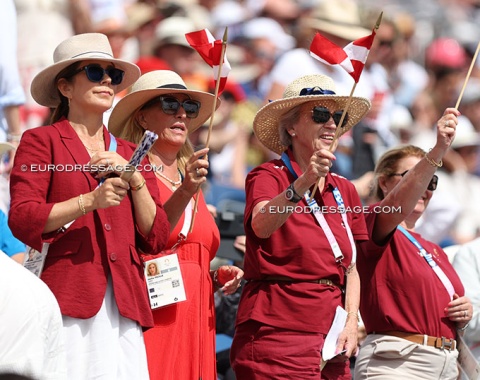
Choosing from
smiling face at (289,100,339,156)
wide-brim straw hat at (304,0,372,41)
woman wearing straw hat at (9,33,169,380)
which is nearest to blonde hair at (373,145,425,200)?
smiling face at (289,100,339,156)

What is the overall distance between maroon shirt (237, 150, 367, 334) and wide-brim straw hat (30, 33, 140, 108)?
1.01 m

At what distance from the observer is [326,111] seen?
5.86m

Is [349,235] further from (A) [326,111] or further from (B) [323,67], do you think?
A: (B) [323,67]

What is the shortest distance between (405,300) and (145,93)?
1771 millimetres

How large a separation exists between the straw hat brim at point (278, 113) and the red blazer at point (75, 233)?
42.9 inches

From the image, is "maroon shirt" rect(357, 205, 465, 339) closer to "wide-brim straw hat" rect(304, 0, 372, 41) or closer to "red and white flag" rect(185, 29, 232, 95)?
"red and white flag" rect(185, 29, 232, 95)

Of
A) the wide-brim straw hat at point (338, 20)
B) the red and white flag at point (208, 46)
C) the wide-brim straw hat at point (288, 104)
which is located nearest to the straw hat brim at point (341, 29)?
the wide-brim straw hat at point (338, 20)

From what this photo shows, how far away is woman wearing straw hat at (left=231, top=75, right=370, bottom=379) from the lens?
5445mm

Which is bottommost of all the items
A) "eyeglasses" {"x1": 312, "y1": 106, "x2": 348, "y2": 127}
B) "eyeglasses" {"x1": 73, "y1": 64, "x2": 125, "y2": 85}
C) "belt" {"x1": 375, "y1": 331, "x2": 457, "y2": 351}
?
"belt" {"x1": 375, "y1": 331, "x2": 457, "y2": 351}

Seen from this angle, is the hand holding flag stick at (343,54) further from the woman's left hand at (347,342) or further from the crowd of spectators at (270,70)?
the crowd of spectators at (270,70)

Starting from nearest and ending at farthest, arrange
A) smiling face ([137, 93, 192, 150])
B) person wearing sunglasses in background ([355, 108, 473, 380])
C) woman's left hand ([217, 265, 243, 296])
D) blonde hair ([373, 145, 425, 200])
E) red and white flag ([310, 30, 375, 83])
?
red and white flag ([310, 30, 375, 83]) < woman's left hand ([217, 265, 243, 296]) < smiling face ([137, 93, 192, 150]) < person wearing sunglasses in background ([355, 108, 473, 380]) < blonde hair ([373, 145, 425, 200])

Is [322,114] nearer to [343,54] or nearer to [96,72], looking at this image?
[343,54]

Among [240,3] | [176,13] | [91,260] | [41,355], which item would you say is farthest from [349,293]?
[240,3]

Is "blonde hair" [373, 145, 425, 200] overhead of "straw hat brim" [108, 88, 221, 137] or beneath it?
beneath
